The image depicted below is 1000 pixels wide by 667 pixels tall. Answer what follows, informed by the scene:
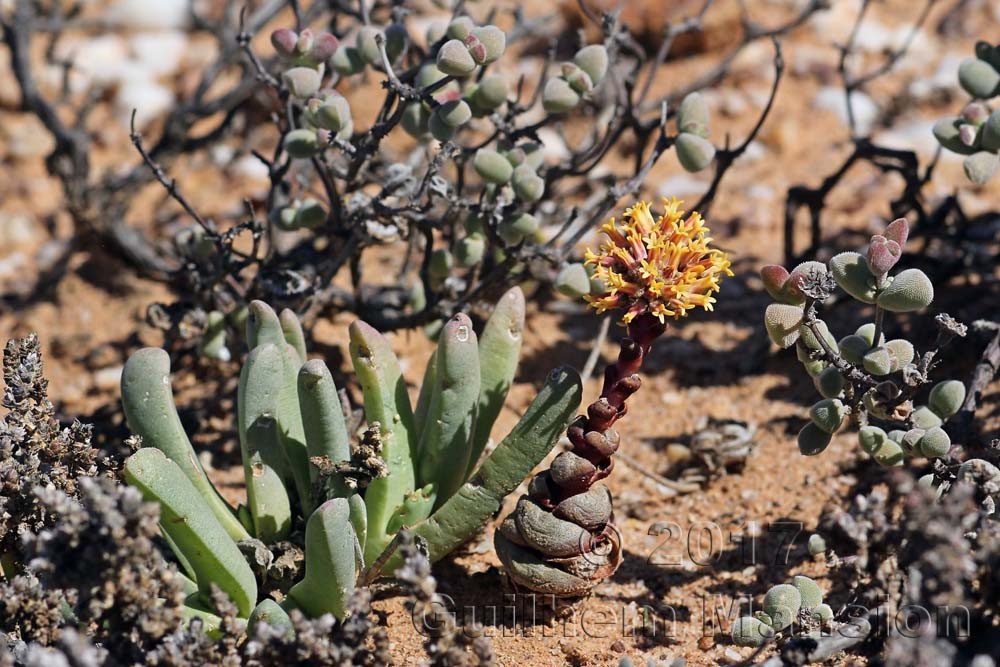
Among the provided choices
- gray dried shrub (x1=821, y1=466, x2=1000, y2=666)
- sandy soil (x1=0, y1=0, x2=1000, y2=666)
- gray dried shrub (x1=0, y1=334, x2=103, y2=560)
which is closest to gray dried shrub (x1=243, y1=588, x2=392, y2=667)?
sandy soil (x1=0, y1=0, x2=1000, y2=666)

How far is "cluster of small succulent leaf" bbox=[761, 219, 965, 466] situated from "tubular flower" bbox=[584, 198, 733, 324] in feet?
0.67

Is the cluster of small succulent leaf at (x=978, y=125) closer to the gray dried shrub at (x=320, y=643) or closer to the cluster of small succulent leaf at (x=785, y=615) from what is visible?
the cluster of small succulent leaf at (x=785, y=615)

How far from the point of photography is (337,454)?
284 cm

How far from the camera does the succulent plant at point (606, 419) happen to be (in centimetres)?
257

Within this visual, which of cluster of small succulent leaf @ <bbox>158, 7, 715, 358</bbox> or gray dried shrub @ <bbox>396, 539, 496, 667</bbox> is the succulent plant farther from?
cluster of small succulent leaf @ <bbox>158, 7, 715, 358</bbox>

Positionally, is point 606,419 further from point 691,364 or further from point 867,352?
point 691,364

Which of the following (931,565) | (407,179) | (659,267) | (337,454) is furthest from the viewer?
(407,179)

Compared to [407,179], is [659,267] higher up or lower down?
lower down

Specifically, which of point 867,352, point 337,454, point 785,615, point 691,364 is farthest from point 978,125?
point 337,454

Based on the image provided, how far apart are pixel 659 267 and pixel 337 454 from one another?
101 centimetres

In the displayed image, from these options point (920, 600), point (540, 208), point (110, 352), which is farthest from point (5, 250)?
point (920, 600)

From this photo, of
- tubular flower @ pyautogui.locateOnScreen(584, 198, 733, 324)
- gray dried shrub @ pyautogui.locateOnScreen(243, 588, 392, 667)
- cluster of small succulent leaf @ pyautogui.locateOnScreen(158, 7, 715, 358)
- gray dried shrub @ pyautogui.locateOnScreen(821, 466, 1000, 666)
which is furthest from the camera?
cluster of small succulent leaf @ pyautogui.locateOnScreen(158, 7, 715, 358)

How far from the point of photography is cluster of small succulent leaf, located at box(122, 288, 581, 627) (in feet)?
8.64

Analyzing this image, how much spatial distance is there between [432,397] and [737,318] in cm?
202
